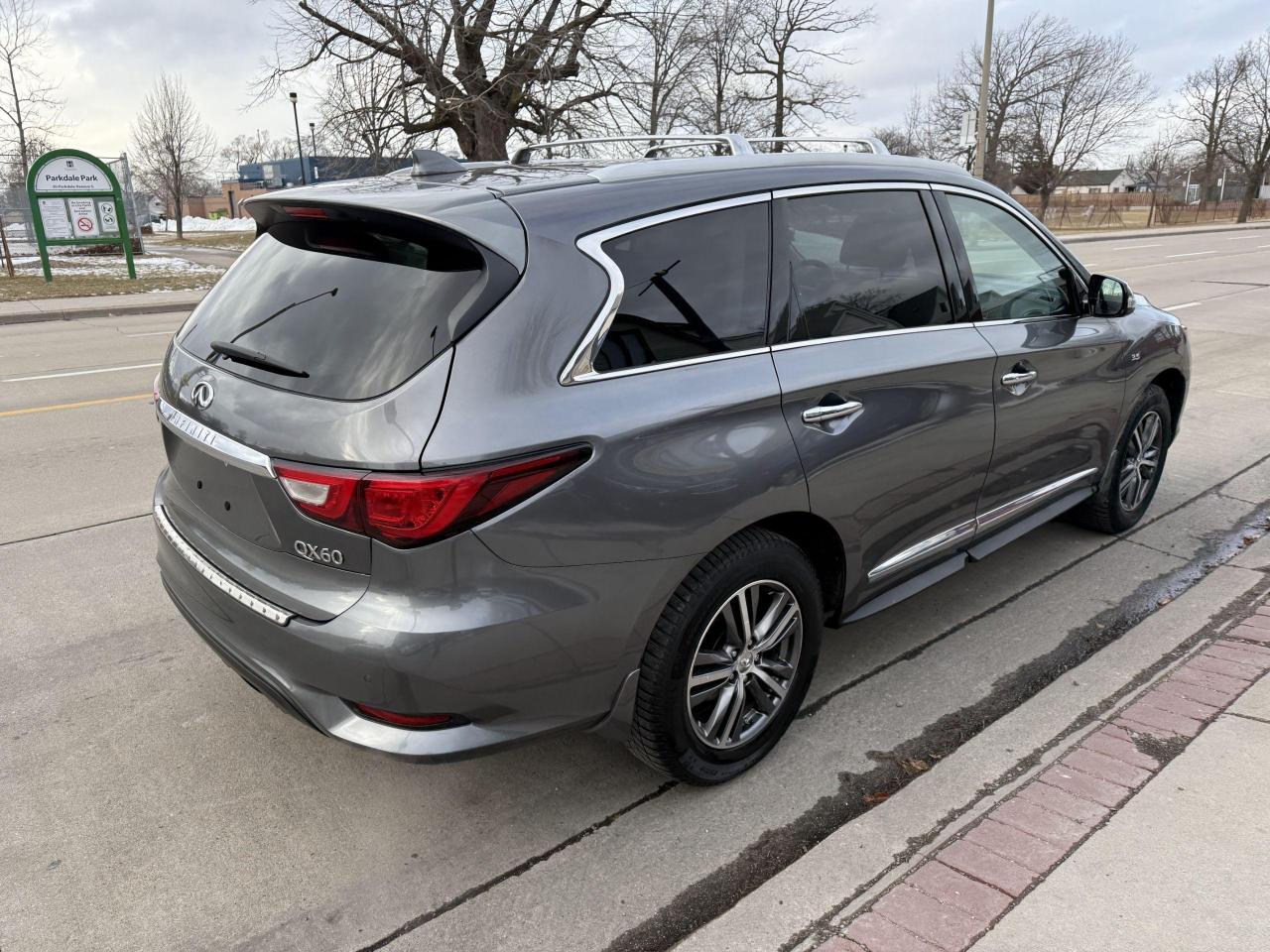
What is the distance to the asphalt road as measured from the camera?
2.36 meters

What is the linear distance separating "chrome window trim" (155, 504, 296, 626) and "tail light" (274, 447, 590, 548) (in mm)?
347

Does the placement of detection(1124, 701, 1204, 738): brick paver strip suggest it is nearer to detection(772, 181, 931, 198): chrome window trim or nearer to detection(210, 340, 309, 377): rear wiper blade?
detection(772, 181, 931, 198): chrome window trim

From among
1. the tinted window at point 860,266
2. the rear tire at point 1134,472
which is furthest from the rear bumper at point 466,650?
the rear tire at point 1134,472

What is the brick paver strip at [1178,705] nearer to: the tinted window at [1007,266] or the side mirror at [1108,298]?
the tinted window at [1007,266]

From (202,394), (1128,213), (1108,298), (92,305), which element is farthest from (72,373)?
(1128,213)

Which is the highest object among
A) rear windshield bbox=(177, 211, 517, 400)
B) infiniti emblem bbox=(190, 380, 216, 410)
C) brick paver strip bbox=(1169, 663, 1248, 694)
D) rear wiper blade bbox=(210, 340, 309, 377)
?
rear windshield bbox=(177, 211, 517, 400)

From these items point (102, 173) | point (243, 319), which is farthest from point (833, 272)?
point (102, 173)

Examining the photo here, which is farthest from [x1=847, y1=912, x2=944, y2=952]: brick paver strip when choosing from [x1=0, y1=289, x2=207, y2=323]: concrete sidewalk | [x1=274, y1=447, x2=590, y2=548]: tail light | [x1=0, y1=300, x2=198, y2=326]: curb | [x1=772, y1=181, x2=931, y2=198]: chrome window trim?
[x1=0, y1=300, x2=198, y2=326]: curb

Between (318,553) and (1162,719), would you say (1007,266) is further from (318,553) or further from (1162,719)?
(318,553)

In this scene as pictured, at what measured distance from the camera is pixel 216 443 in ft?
8.04

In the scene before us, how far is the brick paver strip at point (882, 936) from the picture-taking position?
7.02 feet

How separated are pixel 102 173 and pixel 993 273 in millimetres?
22217

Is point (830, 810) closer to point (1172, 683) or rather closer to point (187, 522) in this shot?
point (1172, 683)

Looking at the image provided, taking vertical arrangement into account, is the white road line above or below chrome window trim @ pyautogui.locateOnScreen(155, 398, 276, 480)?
below
